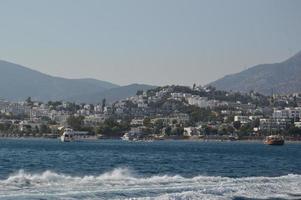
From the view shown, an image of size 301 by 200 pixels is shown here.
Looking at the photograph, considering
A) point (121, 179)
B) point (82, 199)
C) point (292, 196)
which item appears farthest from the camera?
point (121, 179)

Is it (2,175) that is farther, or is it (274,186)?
(2,175)

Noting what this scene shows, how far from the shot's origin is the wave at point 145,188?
3447cm

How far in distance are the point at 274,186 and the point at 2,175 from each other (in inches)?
776

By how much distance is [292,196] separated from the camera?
38344 millimetres

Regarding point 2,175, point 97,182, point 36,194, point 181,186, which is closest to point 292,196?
point 181,186

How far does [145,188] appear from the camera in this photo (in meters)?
38.9

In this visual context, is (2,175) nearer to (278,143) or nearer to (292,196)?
(292,196)

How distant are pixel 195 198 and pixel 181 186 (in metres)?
6.20

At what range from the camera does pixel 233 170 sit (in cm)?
6394

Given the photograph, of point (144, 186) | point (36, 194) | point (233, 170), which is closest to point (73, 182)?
point (144, 186)

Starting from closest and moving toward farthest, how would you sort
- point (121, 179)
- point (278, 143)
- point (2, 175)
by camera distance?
point (121, 179), point (2, 175), point (278, 143)

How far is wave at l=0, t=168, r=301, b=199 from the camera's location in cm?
3447

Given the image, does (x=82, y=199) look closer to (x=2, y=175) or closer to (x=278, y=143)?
(x=2, y=175)

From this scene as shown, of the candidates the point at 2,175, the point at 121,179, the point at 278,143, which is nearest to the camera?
the point at 121,179
